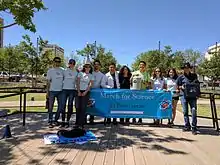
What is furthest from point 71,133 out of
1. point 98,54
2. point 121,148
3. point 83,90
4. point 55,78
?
point 98,54

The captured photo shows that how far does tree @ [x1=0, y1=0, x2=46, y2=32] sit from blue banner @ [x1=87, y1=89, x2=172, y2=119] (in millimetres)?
5653

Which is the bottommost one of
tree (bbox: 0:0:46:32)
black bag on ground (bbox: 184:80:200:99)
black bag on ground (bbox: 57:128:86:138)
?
black bag on ground (bbox: 57:128:86:138)

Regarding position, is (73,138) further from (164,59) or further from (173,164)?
(164,59)

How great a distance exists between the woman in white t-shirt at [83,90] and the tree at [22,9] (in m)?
5.32

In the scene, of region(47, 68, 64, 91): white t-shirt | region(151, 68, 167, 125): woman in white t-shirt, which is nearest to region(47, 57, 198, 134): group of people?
region(47, 68, 64, 91): white t-shirt

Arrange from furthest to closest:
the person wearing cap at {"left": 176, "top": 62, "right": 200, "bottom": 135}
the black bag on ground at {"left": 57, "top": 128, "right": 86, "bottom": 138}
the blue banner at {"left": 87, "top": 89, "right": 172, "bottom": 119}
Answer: the blue banner at {"left": 87, "top": 89, "right": 172, "bottom": 119}
the person wearing cap at {"left": 176, "top": 62, "right": 200, "bottom": 135}
the black bag on ground at {"left": 57, "top": 128, "right": 86, "bottom": 138}

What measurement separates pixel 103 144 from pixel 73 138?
74cm

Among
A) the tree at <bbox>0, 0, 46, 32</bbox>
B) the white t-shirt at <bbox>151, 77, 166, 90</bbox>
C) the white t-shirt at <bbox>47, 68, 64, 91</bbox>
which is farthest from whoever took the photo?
the tree at <bbox>0, 0, 46, 32</bbox>

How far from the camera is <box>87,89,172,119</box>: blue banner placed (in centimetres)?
821

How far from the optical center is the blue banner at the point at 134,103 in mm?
8211

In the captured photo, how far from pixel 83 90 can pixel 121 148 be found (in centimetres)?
255

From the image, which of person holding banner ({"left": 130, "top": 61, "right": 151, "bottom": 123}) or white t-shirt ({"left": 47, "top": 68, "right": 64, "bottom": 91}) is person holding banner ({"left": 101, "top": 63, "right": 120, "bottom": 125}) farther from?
white t-shirt ({"left": 47, "top": 68, "right": 64, "bottom": 91})

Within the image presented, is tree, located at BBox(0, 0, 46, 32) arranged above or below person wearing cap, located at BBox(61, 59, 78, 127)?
above

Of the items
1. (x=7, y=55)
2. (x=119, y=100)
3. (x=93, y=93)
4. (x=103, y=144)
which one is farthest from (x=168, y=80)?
(x=7, y=55)
